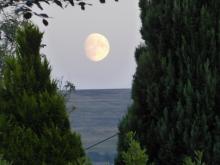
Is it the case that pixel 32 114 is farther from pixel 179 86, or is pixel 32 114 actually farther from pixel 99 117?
pixel 99 117

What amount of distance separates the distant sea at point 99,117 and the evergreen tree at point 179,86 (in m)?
8.80

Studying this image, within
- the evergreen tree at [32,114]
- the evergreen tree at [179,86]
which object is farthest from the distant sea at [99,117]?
the evergreen tree at [32,114]

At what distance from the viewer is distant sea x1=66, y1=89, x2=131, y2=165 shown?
57.2 feet

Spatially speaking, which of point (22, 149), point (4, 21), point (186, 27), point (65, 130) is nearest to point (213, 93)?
point (186, 27)

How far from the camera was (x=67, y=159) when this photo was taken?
6.62m

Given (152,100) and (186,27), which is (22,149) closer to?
(152,100)

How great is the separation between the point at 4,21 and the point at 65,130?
813 centimetres

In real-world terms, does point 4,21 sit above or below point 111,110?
above

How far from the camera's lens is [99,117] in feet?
64.2

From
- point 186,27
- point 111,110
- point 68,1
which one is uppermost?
point 68,1

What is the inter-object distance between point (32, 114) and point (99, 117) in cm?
1288

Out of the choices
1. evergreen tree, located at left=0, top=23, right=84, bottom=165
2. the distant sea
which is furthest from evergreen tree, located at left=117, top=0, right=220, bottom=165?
the distant sea

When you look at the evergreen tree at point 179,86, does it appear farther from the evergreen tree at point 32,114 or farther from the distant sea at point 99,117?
the distant sea at point 99,117

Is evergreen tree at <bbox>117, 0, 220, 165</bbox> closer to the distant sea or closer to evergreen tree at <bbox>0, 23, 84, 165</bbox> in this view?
evergreen tree at <bbox>0, 23, 84, 165</bbox>
